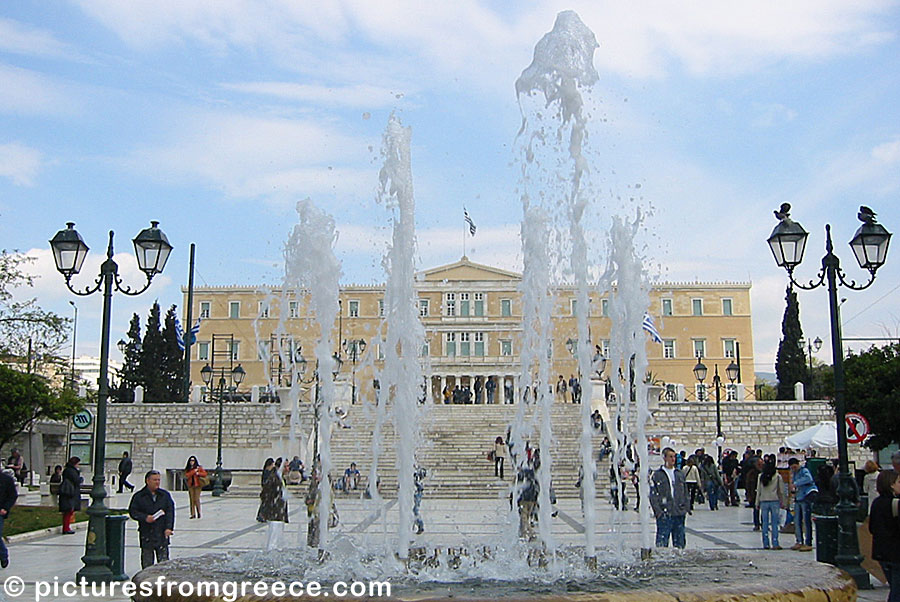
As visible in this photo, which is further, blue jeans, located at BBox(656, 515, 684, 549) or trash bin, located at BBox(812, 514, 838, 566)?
blue jeans, located at BBox(656, 515, 684, 549)

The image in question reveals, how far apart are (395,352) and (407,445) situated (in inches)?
46.7

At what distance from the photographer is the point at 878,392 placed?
1006 inches

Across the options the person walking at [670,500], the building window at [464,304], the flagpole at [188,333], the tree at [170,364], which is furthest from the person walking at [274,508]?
the building window at [464,304]

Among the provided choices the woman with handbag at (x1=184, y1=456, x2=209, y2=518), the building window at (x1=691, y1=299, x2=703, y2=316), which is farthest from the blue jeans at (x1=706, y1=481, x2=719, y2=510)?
the building window at (x1=691, y1=299, x2=703, y2=316)

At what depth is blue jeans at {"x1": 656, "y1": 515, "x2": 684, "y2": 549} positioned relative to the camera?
11094 millimetres

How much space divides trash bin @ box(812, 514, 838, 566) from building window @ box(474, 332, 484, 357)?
59.1m

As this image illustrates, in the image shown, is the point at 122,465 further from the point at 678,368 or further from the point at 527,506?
the point at 678,368

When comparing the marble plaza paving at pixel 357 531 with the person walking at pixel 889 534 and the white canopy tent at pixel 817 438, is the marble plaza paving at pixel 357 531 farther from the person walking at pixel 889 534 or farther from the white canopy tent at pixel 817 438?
the white canopy tent at pixel 817 438

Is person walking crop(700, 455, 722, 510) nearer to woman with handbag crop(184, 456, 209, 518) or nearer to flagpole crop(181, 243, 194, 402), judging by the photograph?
woman with handbag crop(184, 456, 209, 518)

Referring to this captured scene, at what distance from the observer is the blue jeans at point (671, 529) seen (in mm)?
11094

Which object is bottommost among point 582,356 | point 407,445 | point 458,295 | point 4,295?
point 407,445

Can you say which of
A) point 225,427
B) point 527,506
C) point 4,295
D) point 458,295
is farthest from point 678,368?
point 527,506

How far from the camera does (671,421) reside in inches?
1629

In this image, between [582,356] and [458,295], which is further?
[458,295]
